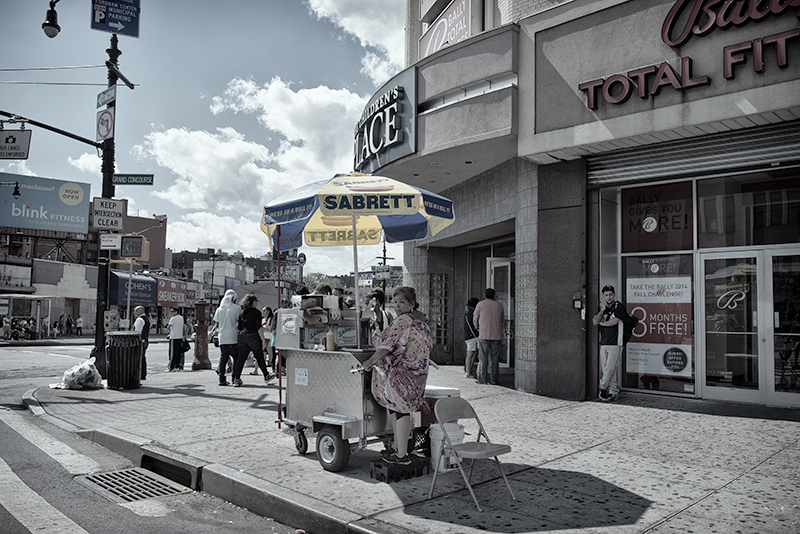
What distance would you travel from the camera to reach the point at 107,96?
469 inches

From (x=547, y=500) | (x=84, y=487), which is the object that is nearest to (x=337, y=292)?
Answer: (x=84, y=487)

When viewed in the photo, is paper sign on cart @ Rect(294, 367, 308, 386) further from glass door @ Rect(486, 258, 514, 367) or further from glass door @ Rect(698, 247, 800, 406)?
glass door @ Rect(486, 258, 514, 367)

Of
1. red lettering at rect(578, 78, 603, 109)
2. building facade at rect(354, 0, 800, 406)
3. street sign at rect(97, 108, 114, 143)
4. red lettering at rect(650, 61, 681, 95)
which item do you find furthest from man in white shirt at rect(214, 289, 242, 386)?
red lettering at rect(650, 61, 681, 95)

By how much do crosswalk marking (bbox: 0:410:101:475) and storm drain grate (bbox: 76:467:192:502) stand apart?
0.29 meters

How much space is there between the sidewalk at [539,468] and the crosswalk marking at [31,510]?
A: 45.4 inches

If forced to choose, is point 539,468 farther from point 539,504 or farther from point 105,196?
point 105,196

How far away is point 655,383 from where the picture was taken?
9.23 meters

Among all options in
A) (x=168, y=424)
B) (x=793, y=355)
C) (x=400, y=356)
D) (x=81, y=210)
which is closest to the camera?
(x=400, y=356)

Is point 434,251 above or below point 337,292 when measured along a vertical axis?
above

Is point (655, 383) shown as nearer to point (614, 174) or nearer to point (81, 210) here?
point (614, 174)

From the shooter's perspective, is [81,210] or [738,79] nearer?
[738,79]

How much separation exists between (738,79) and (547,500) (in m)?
6.33

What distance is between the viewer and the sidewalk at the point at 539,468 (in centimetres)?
399

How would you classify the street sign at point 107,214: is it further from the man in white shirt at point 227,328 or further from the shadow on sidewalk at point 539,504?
the shadow on sidewalk at point 539,504
